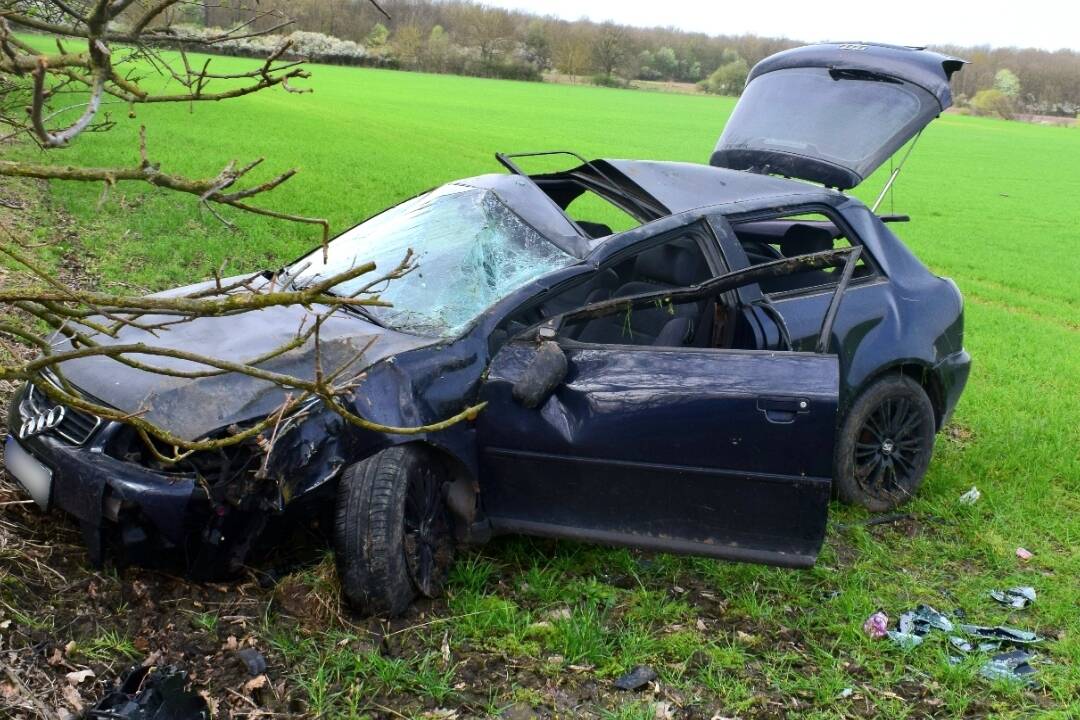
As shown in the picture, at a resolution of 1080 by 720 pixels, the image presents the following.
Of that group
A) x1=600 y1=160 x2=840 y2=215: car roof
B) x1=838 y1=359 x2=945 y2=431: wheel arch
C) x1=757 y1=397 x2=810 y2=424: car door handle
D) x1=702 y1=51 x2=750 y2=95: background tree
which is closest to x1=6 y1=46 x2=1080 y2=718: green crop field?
x1=838 y1=359 x2=945 y2=431: wheel arch

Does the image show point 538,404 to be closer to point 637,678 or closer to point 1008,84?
point 637,678

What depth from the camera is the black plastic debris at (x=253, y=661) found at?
3.33 meters

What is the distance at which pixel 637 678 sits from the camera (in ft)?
11.7

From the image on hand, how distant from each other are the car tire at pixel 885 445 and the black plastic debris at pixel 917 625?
2.96 feet

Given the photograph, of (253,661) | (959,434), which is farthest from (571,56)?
(253,661)

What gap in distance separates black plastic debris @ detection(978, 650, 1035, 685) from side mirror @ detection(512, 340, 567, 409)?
1.95 meters

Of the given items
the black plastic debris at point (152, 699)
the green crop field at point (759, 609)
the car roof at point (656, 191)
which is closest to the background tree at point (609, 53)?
the green crop field at point (759, 609)

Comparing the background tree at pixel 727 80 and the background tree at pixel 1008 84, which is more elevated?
the background tree at pixel 1008 84

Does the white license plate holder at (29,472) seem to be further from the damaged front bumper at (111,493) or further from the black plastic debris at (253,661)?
the black plastic debris at (253,661)

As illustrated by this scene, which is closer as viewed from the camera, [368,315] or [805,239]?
[368,315]

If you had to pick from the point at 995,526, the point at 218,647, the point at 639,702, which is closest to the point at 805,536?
the point at 639,702

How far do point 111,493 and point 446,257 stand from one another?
71.1 inches

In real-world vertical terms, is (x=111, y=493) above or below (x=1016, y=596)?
above

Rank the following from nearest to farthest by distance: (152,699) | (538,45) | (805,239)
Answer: (152,699) < (805,239) < (538,45)
